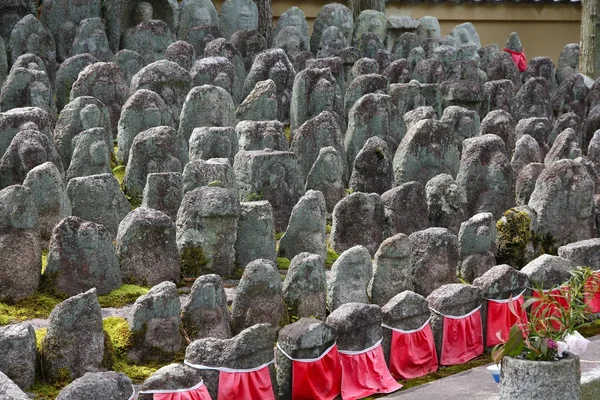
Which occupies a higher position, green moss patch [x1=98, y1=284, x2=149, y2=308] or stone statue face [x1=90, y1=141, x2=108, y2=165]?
stone statue face [x1=90, y1=141, x2=108, y2=165]

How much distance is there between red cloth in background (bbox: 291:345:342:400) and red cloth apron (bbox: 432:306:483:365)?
1.30 m

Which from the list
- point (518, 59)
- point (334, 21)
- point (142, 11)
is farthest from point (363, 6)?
point (142, 11)

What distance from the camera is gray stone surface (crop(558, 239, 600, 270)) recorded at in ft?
33.3

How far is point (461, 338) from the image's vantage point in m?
9.01

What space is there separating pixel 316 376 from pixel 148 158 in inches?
138

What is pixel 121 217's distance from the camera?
9625 mm

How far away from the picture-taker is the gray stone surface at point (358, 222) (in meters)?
10.0

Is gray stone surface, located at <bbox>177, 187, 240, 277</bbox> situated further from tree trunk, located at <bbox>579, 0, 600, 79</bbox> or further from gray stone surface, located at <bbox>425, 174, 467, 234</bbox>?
tree trunk, located at <bbox>579, 0, 600, 79</bbox>

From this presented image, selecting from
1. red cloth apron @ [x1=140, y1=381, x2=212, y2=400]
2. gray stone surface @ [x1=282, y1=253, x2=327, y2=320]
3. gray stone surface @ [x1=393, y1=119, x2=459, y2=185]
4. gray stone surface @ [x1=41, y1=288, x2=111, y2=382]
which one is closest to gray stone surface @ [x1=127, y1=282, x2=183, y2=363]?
gray stone surface @ [x1=41, y1=288, x2=111, y2=382]

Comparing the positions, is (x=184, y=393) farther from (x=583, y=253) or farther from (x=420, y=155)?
(x=420, y=155)

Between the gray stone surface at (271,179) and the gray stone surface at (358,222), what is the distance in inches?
23.6

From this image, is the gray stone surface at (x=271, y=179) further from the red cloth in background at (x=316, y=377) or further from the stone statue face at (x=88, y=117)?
the red cloth in background at (x=316, y=377)

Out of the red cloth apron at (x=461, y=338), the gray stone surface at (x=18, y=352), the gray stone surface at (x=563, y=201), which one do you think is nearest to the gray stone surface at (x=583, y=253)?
the gray stone surface at (x=563, y=201)

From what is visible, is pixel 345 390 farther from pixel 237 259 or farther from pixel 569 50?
pixel 569 50
